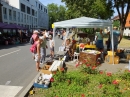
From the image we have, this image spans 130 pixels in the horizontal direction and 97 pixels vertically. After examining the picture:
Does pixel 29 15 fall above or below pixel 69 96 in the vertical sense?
above

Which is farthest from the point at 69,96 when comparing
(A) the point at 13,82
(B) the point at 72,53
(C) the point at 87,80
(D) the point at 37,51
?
(B) the point at 72,53

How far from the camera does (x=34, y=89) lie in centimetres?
604

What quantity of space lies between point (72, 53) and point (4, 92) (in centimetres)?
609

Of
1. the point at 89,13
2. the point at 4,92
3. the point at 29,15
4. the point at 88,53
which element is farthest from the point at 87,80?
the point at 29,15

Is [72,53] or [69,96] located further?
[72,53]

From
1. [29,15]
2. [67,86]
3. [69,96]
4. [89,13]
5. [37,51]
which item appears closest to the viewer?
Result: [69,96]

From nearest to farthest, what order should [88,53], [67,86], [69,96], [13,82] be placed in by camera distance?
Answer: [69,96] → [67,86] → [13,82] → [88,53]

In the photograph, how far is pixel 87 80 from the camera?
20.6 feet

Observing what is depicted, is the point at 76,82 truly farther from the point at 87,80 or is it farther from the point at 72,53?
the point at 72,53

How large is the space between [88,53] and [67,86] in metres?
4.24

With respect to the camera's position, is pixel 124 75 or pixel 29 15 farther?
pixel 29 15

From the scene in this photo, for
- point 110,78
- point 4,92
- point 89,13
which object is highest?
point 89,13

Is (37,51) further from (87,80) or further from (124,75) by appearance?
(124,75)

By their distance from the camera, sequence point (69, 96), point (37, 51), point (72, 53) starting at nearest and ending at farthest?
point (69, 96), point (37, 51), point (72, 53)
